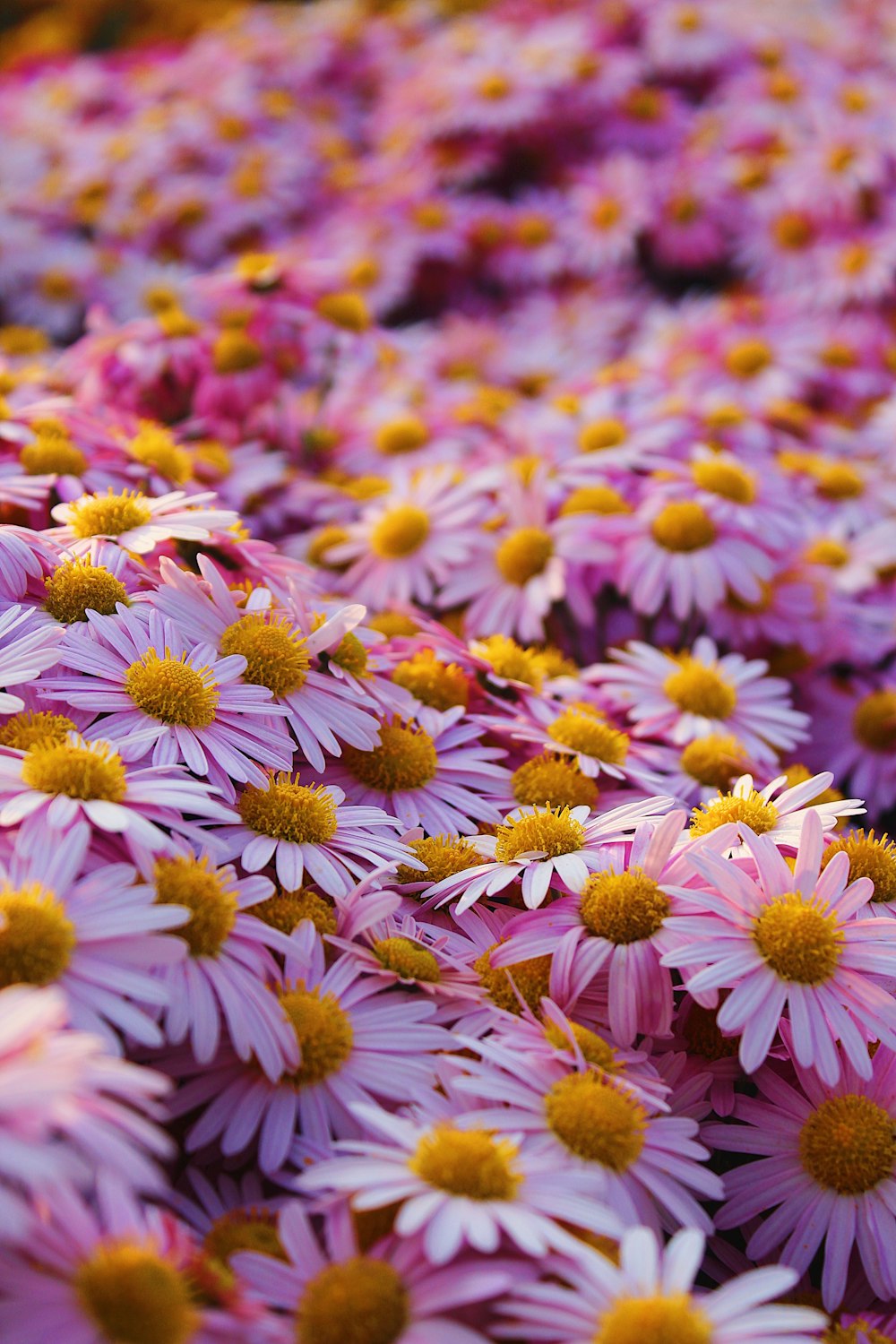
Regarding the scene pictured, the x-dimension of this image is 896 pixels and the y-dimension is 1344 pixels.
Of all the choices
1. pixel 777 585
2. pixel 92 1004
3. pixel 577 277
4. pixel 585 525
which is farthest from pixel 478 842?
pixel 577 277

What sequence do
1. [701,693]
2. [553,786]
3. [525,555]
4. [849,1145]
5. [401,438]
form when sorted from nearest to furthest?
[849,1145], [553,786], [701,693], [525,555], [401,438]

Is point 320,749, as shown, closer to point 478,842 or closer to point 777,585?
point 478,842

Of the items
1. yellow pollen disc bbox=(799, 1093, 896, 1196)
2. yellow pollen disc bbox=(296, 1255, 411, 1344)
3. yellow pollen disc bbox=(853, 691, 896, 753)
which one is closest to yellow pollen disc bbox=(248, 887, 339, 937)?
yellow pollen disc bbox=(296, 1255, 411, 1344)

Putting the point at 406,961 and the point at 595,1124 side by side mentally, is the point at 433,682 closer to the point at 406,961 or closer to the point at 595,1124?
the point at 406,961

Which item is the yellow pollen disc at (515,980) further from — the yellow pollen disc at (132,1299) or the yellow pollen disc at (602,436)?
the yellow pollen disc at (602,436)

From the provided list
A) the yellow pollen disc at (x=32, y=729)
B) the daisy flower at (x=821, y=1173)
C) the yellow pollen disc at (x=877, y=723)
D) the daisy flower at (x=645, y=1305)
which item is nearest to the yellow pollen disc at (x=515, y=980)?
the daisy flower at (x=821, y=1173)

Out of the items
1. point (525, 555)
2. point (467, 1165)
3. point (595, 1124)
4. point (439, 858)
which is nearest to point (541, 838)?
point (439, 858)

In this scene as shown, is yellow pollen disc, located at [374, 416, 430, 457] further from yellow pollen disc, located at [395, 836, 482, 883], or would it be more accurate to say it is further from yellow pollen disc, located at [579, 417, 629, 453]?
yellow pollen disc, located at [395, 836, 482, 883]
